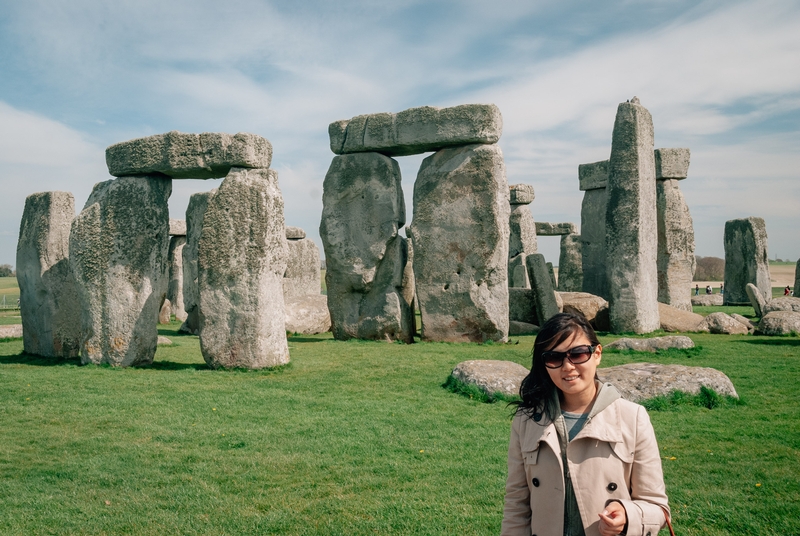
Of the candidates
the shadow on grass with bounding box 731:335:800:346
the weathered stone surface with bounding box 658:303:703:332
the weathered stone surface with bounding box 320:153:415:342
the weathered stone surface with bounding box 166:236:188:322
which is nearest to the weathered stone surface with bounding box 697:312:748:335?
the weathered stone surface with bounding box 658:303:703:332

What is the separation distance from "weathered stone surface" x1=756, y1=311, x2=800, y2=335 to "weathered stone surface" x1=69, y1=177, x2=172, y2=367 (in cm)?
1021

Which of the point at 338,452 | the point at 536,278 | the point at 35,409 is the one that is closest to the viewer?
the point at 338,452

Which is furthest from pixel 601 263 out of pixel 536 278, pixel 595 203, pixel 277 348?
pixel 277 348

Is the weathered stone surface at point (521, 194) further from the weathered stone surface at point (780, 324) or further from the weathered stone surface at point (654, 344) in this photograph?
the weathered stone surface at point (654, 344)

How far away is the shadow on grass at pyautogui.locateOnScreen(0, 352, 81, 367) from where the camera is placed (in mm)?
9766

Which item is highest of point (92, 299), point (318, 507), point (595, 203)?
point (595, 203)

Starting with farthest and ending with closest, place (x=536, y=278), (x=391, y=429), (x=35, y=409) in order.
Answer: (x=536, y=278), (x=35, y=409), (x=391, y=429)

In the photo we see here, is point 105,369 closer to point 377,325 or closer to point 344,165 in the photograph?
point 377,325

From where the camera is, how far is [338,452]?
17.4 feet

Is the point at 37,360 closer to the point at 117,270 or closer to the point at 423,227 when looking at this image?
the point at 117,270

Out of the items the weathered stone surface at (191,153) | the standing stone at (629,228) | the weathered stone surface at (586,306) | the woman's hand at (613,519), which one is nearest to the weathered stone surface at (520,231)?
the weathered stone surface at (586,306)

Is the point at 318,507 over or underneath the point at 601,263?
underneath

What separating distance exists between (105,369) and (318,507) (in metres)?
5.97

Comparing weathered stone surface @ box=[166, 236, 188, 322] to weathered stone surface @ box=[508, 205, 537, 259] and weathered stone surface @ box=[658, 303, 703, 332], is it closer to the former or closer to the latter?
weathered stone surface @ box=[508, 205, 537, 259]
